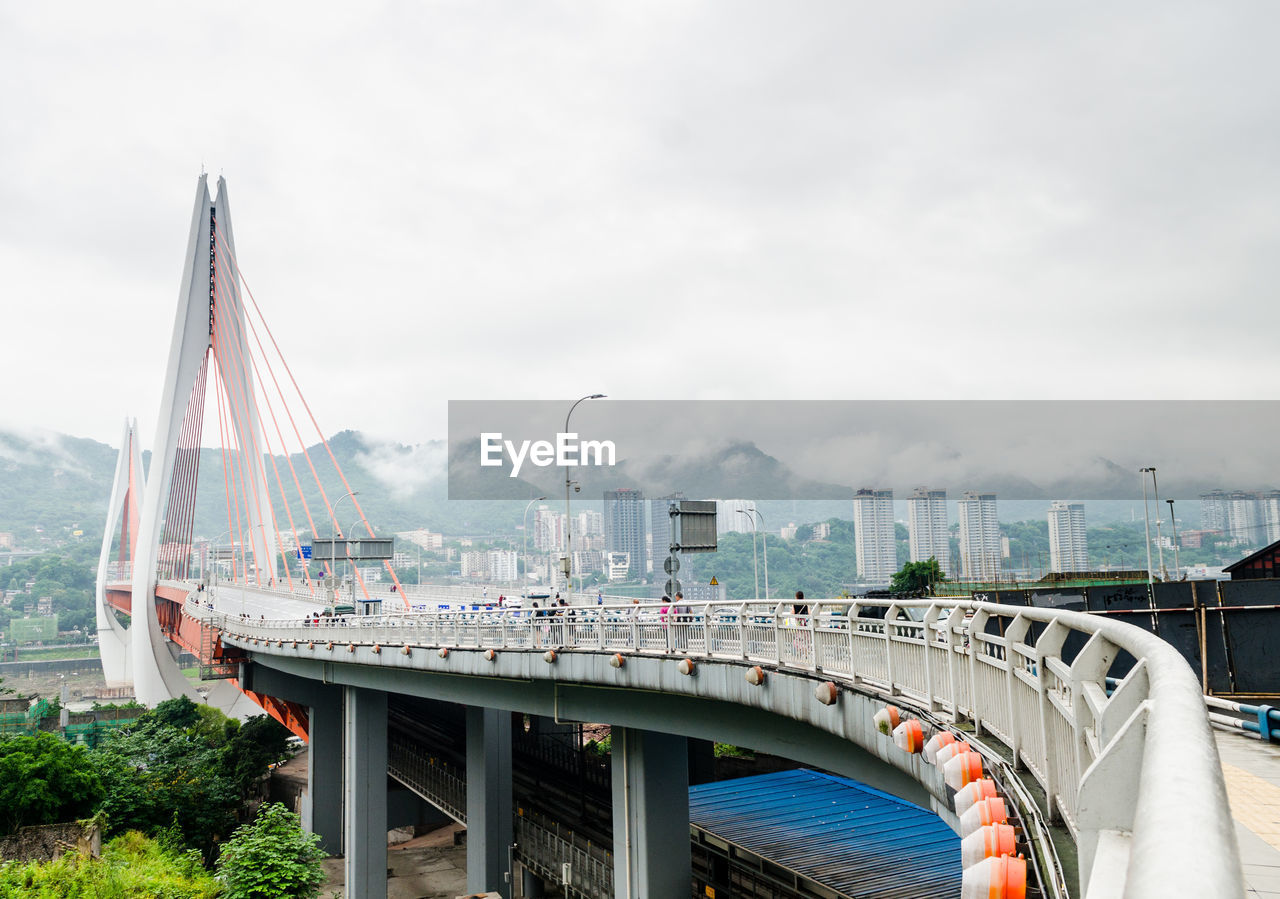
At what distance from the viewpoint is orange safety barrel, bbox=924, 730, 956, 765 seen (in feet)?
28.7

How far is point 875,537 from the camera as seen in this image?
166750 mm

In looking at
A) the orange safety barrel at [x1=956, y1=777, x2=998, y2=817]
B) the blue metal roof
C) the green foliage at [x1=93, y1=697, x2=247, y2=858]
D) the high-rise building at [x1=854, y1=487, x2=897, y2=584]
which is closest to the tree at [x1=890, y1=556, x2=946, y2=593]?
the blue metal roof

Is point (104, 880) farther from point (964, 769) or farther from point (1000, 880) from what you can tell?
point (1000, 880)

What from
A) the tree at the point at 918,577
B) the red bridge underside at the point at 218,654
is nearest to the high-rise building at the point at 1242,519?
the tree at the point at 918,577

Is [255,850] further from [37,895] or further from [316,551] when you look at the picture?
[316,551]

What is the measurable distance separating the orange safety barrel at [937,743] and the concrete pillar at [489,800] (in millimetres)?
23948

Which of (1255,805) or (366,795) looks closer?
(1255,805)

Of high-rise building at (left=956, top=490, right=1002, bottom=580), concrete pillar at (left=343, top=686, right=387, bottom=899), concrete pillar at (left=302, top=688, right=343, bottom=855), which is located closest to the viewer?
concrete pillar at (left=343, top=686, right=387, bottom=899)

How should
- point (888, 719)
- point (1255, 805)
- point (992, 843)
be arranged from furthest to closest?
point (888, 719) < point (1255, 805) < point (992, 843)

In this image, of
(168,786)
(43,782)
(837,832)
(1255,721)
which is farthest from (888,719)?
(168,786)

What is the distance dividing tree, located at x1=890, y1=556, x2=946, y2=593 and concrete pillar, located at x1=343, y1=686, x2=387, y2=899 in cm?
3994

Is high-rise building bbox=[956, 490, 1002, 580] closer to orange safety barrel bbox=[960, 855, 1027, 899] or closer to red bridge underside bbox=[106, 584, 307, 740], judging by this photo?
red bridge underside bbox=[106, 584, 307, 740]

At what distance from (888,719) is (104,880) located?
27.1 metres

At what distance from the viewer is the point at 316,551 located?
165ft
